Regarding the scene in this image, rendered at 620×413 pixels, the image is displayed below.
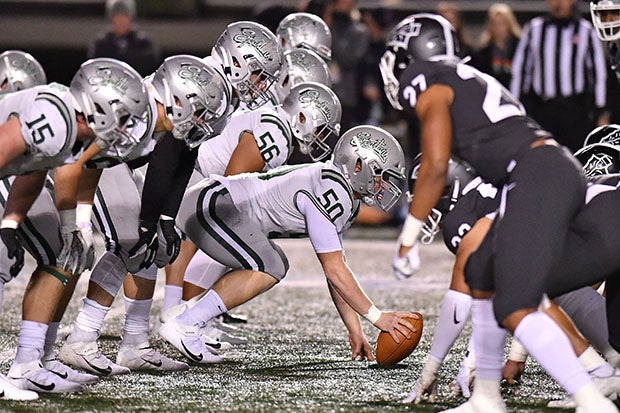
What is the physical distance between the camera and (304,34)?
6.67 meters

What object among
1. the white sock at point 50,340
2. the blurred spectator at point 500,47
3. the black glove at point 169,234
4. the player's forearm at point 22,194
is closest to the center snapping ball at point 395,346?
the black glove at point 169,234

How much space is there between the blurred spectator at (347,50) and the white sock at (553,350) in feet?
21.1

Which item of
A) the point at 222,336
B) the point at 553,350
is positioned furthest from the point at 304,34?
the point at 553,350

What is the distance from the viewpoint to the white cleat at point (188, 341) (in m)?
4.96

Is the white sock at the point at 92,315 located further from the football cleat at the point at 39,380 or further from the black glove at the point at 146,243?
the football cleat at the point at 39,380

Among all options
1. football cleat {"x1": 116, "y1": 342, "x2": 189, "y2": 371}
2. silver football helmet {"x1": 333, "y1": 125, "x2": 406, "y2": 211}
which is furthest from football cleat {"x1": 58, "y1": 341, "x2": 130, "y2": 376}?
silver football helmet {"x1": 333, "y1": 125, "x2": 406, "y2": 211}

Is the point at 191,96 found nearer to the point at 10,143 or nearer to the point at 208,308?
the point at 10,143

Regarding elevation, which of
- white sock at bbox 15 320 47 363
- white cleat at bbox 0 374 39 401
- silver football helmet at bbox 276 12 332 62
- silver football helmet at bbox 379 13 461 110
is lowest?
white cleat at bbox 0 374 39 401

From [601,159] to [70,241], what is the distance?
1947 mm

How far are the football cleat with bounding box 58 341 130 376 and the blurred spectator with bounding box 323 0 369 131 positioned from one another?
17.7 feet

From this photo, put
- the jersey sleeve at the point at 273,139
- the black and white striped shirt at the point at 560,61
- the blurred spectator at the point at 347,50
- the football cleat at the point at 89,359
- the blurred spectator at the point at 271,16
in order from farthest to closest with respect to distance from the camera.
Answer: the blurred spectator at the point at 347,50
the black and white striped shirt at the point at 560,61
the blurred spectator at the point at 271,16
the jersey sleeve at the point at 273,139
the football cleat at the point at 89,359

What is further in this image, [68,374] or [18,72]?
[18,72]

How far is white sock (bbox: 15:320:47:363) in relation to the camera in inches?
169

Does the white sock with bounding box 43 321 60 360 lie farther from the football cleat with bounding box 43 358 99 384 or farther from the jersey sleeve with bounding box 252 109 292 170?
the jersey sleeve with bounding box 252 109 292 170
